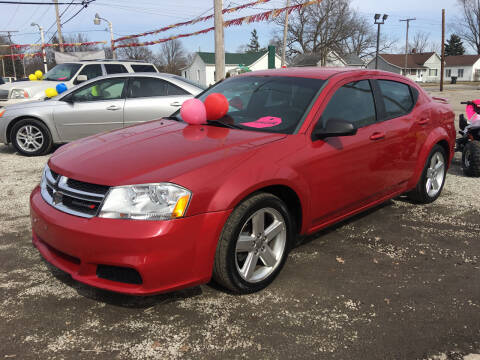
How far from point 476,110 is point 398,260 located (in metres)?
4.36

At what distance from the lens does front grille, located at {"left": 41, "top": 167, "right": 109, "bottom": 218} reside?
271 centimetres

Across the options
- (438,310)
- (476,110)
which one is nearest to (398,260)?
(438,310)

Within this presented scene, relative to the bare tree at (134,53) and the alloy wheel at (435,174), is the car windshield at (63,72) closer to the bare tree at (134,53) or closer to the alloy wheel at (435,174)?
the alloy wheel at (435,174)

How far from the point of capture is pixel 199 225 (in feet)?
8.71

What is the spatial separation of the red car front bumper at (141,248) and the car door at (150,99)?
5637 millimetres

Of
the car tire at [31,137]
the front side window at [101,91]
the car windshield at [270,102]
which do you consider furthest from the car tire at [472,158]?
the car tire at [31,137]

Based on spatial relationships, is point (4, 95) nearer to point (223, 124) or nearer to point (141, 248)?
point (223, 124)

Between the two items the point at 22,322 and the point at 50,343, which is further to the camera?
the point at 22,322

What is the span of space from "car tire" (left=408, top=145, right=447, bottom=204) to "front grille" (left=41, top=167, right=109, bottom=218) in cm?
363

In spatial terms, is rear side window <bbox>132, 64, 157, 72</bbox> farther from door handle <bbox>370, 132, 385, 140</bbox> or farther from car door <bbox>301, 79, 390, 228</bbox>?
door handle <bbox>370, 132, 385, 140</bbox>

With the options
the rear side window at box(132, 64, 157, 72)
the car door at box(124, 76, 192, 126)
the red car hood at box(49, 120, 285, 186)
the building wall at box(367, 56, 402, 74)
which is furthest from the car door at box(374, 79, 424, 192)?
the building wall at box(367, 56, 402, 74)

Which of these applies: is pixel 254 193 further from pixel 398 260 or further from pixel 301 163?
pixel 398 260

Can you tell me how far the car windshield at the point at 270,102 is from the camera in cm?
355

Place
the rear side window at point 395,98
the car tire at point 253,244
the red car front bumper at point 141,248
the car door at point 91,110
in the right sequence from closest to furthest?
the red car front bumper at point 141,248, the car tire at point 253,244, the rear side window at point 395,98, the car door at point 91,110
